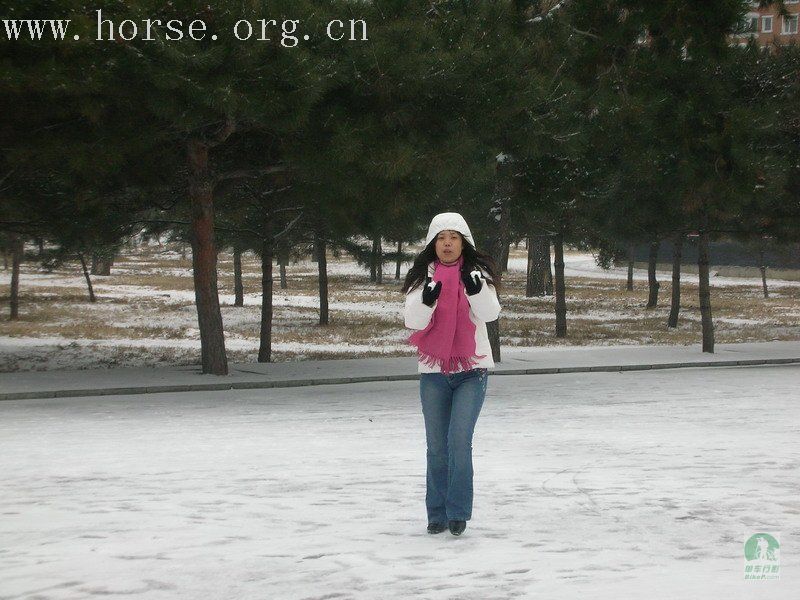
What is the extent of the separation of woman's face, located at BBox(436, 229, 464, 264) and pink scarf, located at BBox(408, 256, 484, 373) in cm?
6

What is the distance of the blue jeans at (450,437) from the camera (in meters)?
7.03

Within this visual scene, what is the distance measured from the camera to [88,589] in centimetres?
578

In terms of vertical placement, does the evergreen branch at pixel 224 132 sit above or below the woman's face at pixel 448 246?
above

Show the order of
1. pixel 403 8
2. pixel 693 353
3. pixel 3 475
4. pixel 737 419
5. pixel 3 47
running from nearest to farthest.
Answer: pixel 3 475 → pixel 737 419 → pixel 3 47 → pixel 403 8 → pixel 693 353

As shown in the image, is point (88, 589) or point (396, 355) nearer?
point (88, 589)

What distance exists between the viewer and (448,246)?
7141 mm

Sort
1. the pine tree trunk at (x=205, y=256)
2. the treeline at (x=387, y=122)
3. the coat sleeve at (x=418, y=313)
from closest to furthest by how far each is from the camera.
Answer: the coat sleeve at (x=418, y=313)
the treeline at (x=387, y=122)
the pine tree trunk at (x=205, y=256)

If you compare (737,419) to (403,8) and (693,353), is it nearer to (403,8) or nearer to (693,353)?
(403,8)

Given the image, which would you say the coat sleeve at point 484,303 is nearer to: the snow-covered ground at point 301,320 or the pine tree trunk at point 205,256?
the pine tree trunk at point 205,256

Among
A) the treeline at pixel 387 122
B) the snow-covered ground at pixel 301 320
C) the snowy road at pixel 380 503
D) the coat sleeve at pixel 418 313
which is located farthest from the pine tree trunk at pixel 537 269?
the coat sleeve at pixel 418 313

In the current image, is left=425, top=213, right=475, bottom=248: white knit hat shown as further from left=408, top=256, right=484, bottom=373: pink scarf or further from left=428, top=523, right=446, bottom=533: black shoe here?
left=428, top=523, right=446, bottom=533: black shoe

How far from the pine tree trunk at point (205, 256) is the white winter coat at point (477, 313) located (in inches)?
474

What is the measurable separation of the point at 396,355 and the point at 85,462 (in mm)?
16505

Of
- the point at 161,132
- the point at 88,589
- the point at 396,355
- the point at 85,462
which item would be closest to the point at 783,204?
the point at 396,355
